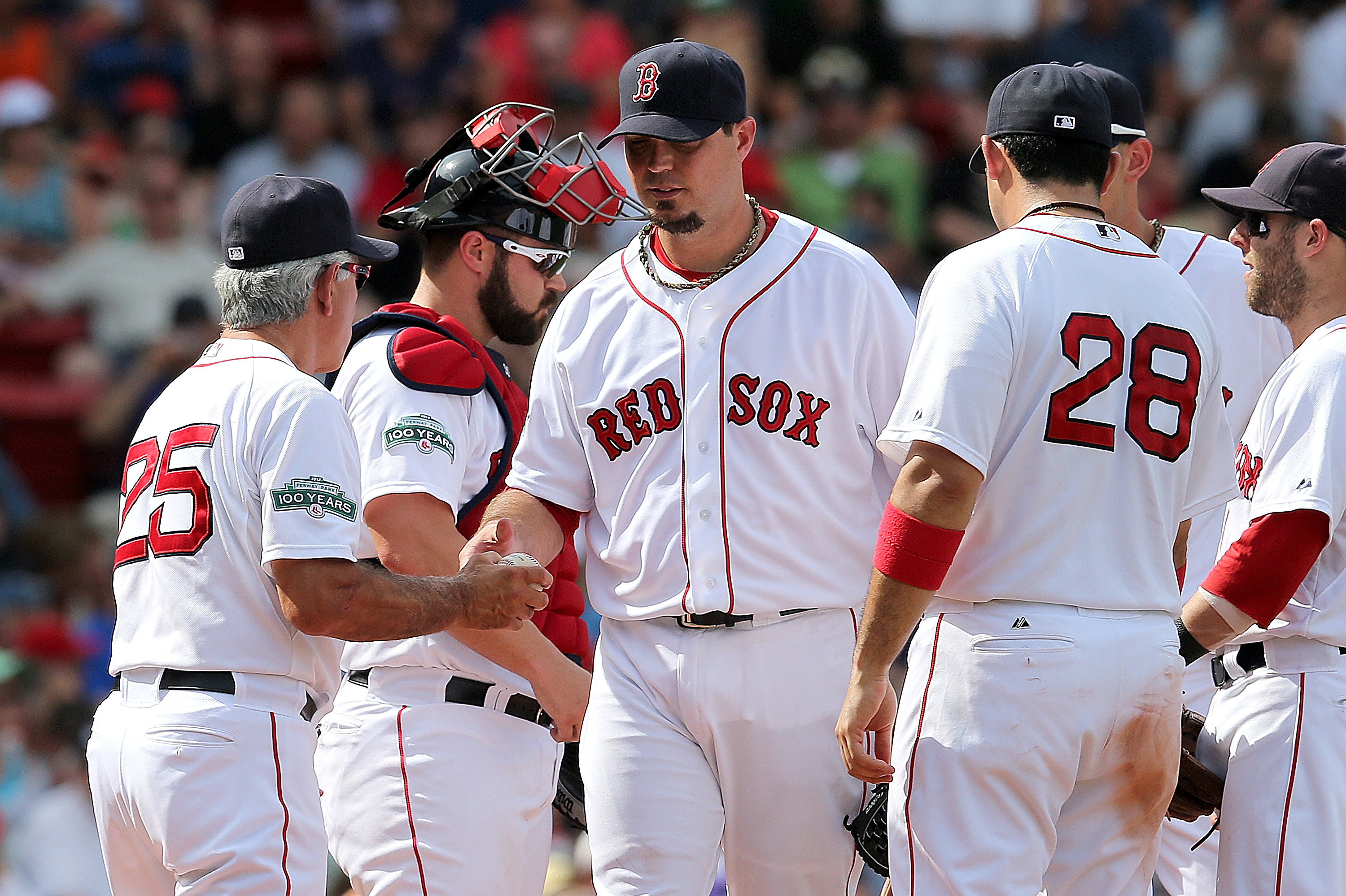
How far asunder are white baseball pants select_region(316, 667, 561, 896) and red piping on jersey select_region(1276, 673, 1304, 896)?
188cm

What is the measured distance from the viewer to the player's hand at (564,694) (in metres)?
4.34

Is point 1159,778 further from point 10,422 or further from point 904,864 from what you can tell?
point 10,422

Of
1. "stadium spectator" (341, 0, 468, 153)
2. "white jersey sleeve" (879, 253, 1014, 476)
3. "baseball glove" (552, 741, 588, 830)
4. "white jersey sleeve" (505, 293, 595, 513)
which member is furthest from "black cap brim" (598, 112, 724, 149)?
"stadium spectator" (341, 0, 468, 153)

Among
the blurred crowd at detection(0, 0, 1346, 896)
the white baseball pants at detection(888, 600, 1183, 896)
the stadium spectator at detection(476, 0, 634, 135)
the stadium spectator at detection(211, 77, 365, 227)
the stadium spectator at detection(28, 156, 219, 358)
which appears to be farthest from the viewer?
the stadium spectator at detection(476, 0, 634, 135)

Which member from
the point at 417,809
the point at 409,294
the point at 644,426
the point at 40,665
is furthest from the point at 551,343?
the point at 409,294

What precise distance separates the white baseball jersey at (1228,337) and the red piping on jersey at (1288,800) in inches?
35.1

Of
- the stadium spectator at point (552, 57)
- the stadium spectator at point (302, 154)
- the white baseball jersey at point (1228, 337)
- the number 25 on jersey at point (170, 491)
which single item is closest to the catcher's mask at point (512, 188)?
the number 25 on jersey at point (170, 491)

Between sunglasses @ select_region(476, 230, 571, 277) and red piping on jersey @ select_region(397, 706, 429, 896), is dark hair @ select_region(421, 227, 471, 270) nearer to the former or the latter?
sunglasses @ select_region(476, 230, 571, 277)

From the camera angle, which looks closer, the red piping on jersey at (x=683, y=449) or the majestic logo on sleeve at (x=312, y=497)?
the majestic logo on sleeve at (x=312, y=497)

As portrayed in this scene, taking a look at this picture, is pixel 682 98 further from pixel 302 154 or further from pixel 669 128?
pixel 302 154

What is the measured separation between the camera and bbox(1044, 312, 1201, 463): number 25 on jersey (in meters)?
3.55

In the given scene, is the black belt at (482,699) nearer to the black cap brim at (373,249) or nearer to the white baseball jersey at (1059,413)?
the black cap brim at (373,249)

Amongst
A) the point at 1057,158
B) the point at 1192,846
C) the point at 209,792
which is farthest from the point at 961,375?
the point at 209,792

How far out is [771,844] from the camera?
3.98 metres
